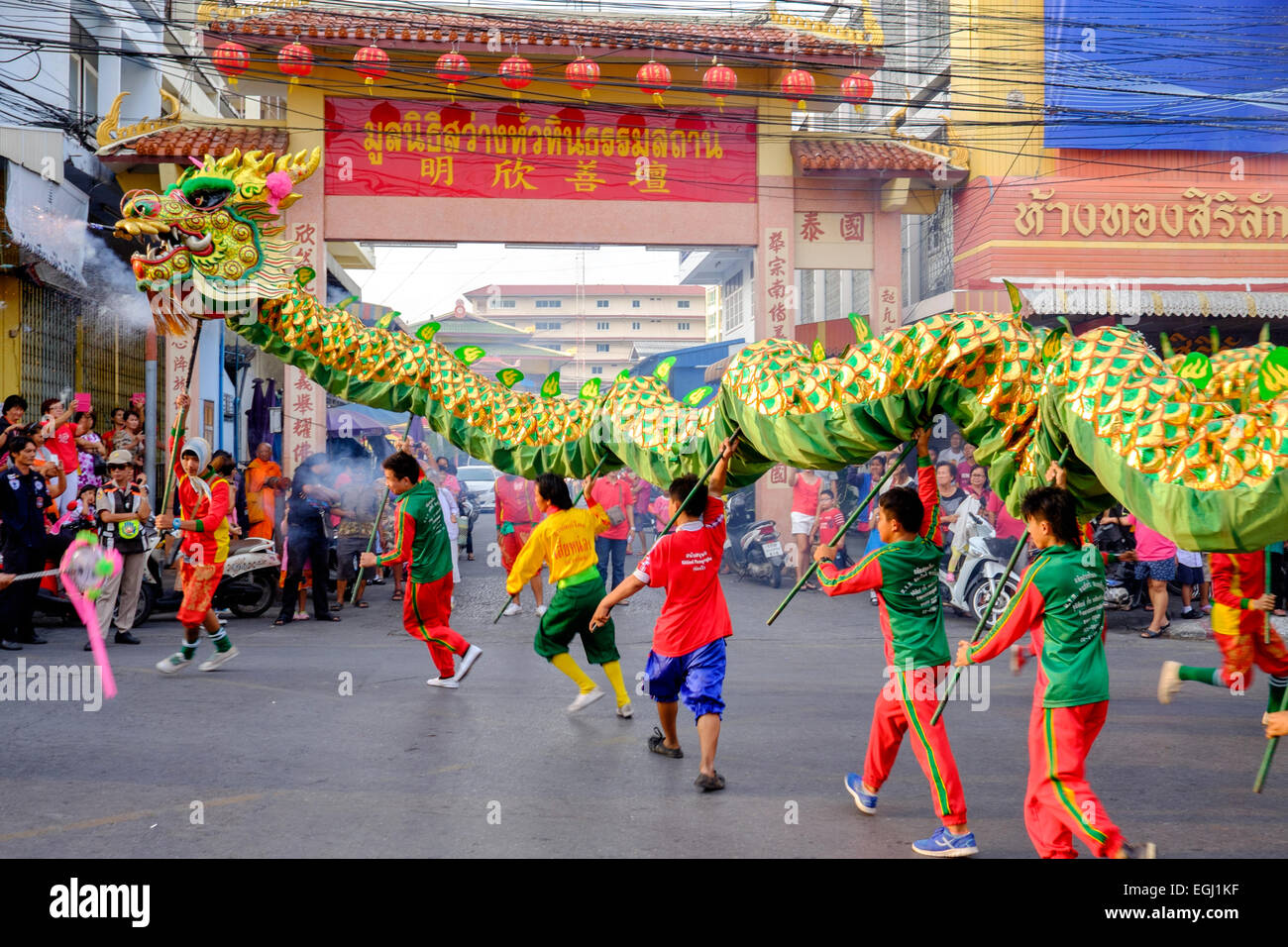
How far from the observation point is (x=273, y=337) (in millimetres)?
7148

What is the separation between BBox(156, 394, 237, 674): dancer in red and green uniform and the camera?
333 inches

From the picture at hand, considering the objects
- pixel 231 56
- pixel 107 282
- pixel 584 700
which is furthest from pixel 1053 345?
pixel 107 282

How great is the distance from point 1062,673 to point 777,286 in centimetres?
1231

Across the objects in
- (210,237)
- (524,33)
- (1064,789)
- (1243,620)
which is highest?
(524,33)

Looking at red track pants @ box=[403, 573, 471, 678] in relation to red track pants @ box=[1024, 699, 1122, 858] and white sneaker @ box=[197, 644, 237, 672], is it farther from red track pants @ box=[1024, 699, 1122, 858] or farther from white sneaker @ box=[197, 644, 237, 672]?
red track pants @ box=[1024, 699, 1122, 858]

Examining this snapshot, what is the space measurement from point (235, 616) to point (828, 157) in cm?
979

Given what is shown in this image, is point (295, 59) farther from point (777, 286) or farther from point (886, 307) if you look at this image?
point (886, 307)

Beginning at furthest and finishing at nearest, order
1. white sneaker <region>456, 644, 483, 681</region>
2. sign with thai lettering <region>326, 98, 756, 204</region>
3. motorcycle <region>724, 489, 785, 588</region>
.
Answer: sign with thai lettering <region>326, 98, 756, 204</region> < motorcycle <region>724, 489, 785, 588</region> < white sneaker <region>456, 644, 483, 681</region>

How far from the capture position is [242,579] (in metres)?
11.8

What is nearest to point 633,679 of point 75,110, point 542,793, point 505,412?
point 505,412

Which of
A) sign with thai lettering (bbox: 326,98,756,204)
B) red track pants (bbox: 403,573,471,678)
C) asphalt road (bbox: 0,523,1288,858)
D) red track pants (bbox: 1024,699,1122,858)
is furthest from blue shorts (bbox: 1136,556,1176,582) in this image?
sign with thai lettering (bbox: 326,98,756,204)

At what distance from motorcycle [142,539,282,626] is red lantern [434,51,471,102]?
6.32 metres

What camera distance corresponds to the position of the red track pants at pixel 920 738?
4.71 meters

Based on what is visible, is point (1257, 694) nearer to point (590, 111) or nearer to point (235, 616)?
point (235, 616)
